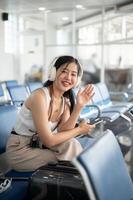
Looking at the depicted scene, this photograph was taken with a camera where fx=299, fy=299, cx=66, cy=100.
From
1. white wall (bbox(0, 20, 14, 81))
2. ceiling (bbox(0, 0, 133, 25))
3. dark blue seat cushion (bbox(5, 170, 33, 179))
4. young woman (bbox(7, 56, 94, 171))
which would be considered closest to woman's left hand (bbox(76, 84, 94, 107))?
young woman (bbox(7, 56, 94, 171))

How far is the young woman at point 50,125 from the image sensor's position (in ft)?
5.49

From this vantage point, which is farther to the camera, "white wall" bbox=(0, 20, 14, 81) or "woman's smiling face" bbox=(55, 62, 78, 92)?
"white wall" bbox=(0, 20, 14, 81)

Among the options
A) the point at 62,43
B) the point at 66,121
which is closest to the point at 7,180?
the point at 66,121

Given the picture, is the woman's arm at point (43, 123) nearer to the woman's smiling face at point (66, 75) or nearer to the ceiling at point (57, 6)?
the woman's smiling face at point (66, 75)

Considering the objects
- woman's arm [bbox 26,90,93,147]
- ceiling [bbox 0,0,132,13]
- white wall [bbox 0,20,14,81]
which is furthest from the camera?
white wall [bbox 0,20,14,81]

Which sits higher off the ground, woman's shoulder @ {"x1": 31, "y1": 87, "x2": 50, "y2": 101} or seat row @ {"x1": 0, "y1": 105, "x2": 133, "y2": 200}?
woman's shoulder @ {"x1": 31, "y1": 87, "x2": 50, "y2": 101}

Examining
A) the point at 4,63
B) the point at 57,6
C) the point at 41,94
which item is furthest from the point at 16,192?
the point at 4,63

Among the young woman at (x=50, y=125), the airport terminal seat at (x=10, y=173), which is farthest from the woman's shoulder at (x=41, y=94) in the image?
the airport terminal seat at (x=10, y=173)

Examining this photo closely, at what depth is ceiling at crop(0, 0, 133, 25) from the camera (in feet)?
22.9

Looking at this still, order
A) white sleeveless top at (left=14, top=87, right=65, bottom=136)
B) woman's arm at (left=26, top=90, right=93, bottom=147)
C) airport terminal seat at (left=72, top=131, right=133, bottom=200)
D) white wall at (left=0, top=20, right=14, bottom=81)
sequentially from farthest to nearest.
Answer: white wall at (left=0, top=20, right=14, bottom=81), white sleeveless top at (left=14, top=87, right=65, bottom=136), woman's arm at (left=26, top=90, right=93, bottom=147), airport terminal seat at (left=72, top=131, right=133, bottom=200)

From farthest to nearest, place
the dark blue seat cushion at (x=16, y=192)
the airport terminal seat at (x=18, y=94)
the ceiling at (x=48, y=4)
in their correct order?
the ceiling at (x=48, y=4)
the airport terminal seat at (x=18, y=94)
the dark blue seat cushion at (x=16, y=192)

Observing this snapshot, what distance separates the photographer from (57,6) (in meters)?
7.69

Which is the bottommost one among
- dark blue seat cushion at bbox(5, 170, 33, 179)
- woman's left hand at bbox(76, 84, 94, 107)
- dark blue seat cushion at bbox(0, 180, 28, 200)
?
dark blue seat cushion at bbox(5, 170, 33, 179)

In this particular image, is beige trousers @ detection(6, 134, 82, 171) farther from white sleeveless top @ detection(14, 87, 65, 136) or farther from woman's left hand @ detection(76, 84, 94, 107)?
woman's left hand @ detection(76, 84, 94, 107)
